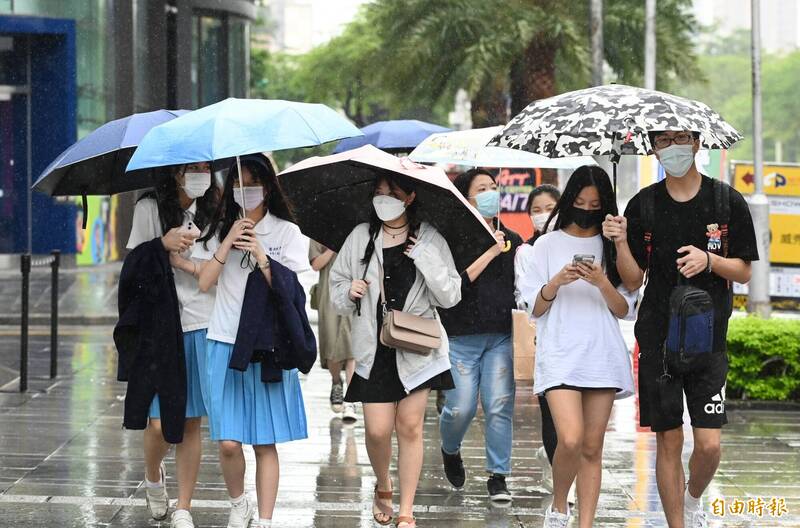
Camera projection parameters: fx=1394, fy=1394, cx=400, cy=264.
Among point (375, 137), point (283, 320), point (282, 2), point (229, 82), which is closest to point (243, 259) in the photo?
point (283, 320)

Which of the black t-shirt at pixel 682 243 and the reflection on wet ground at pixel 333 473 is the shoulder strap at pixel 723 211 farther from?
the reflection on wet ground at pixel 333 473

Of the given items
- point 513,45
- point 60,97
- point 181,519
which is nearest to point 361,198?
point 181,519

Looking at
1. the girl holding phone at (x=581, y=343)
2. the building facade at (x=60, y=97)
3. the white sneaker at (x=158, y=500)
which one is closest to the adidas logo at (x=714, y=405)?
the girl holding phone at (x=581, y=343)

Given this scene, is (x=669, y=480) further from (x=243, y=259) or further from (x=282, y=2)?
(x=282, y=2)

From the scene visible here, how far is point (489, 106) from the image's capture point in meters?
25.9

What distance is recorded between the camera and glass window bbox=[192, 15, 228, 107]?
33.2 m

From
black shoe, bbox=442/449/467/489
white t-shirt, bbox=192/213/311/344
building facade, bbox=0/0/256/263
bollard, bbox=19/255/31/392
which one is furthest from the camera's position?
building facade, bbox=0/0/256/263

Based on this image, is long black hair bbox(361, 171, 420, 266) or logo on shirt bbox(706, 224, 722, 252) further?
long black hair bbox(361, 171, 420, 266)

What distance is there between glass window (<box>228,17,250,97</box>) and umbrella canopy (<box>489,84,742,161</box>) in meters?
29.5

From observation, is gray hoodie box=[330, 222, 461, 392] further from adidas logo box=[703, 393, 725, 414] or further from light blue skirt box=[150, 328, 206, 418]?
adidas logo box=[703, 393, 725, 414]

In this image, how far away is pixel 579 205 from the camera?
6195mm

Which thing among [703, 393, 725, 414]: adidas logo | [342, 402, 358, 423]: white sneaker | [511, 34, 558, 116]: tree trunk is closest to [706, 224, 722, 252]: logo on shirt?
[703, 393, 725, 414]: adidas logo

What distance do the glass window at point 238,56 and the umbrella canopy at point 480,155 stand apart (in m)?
27.2

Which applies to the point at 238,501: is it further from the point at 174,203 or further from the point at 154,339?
the point at 174,203
